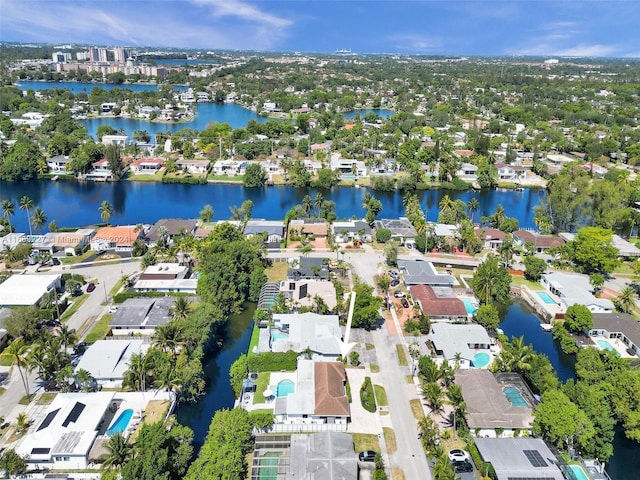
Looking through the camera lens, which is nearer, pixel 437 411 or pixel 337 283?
pixel 437 411

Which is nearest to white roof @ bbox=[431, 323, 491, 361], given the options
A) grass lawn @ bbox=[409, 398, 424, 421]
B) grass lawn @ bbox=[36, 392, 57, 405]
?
grass lawn @ bbox=[409, 398, 424, 421]

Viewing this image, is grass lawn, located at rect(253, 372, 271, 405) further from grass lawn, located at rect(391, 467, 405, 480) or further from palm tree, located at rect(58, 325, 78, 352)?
palm tree, located at rect(58, 325, 78, 352)

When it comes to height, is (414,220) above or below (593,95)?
below

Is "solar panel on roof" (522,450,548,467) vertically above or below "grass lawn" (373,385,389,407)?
above

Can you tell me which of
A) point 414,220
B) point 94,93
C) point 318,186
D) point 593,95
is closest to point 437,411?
point 414,220

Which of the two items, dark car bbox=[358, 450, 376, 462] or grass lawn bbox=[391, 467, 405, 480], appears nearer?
grass lawn bbox=[391, 467, 405, 480]

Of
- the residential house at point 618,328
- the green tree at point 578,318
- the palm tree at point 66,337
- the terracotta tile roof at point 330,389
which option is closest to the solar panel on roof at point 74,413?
the palm tree at point 66,337

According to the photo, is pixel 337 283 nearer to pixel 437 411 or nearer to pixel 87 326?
pixel 437 411
